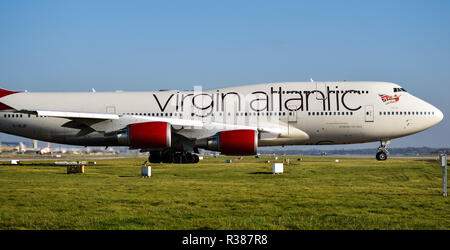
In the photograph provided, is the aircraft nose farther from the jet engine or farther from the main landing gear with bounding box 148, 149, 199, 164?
the main landing gear with bounding box 148, 149, 199, 164

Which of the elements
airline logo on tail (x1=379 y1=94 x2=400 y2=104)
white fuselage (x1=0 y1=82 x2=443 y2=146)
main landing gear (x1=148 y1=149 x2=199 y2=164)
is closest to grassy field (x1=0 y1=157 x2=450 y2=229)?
white fuselage (x1=0 y1=82 x2=443 y2=146)

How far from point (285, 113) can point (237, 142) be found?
174 inches

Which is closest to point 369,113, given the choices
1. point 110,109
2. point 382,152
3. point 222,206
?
point 382,152

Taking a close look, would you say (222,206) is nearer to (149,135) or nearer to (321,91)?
(149,135)

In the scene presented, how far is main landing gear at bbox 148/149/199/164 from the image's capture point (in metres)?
37.3

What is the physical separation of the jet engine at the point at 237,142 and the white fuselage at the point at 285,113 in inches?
69.9

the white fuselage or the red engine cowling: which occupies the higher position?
the white fuselage

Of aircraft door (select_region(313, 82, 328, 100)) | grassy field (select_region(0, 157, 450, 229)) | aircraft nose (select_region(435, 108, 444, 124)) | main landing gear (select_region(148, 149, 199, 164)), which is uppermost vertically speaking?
aircraft door (select_region(313, 82, 328, 100))

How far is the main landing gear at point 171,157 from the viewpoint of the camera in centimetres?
3734

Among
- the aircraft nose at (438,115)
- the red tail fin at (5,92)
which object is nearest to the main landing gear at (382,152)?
the aircraft nose at (438,115)

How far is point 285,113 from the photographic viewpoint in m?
34.3

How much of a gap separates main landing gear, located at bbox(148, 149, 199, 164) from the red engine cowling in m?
4.67
